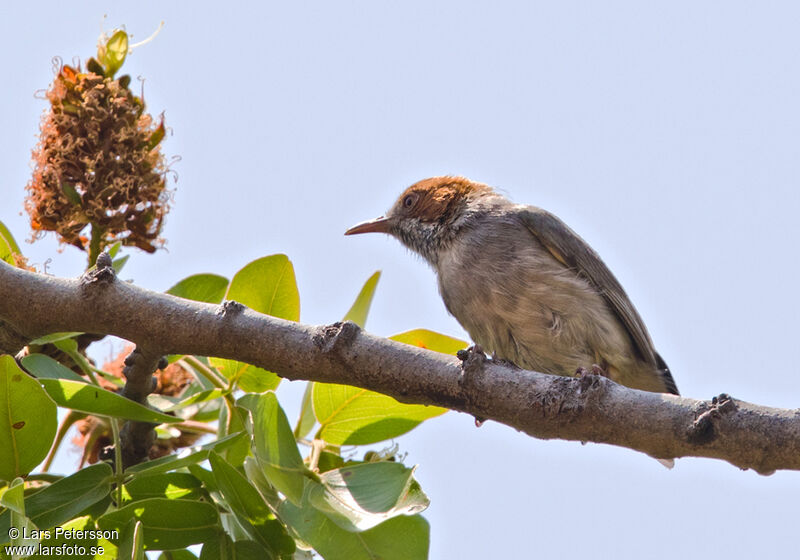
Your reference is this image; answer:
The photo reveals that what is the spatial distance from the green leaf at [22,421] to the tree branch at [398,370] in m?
0.48

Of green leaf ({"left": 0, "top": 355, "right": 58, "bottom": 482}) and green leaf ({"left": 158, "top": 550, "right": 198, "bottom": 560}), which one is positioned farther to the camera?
green leaf ({"left": 158, "top": 550, "right": 198, "bottom": 560})

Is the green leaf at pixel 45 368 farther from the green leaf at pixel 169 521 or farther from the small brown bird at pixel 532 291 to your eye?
the small brown bird at pixel 532 291

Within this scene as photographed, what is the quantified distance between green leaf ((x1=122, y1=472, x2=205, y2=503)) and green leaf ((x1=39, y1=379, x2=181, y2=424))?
0.64 ft

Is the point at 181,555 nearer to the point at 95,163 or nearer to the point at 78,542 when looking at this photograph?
the point at 78,542

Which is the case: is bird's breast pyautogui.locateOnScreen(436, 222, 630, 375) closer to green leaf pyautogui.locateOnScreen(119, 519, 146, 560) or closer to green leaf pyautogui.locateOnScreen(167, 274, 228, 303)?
green leaf pyautogui.locateOnScreen(167, 274, 228, 303)

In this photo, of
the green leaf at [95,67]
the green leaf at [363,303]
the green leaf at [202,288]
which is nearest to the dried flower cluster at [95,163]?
the green leaf at [95,67]

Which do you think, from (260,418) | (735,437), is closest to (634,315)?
(735,437)

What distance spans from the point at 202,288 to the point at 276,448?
1.18 meters

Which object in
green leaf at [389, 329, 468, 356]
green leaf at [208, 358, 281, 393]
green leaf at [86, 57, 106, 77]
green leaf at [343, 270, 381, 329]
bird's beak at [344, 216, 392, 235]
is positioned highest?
bird's beak at [344, 216, 392, 235]

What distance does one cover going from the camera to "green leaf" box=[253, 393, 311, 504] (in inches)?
112

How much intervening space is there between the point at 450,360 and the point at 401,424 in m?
0.58

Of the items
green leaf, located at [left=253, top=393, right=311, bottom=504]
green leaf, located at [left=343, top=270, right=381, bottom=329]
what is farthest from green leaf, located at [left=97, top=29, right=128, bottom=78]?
green leaf, located at [left=253, top=393, right=311, bottom=504]

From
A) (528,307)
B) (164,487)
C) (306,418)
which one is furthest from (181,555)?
(528,307)

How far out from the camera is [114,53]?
3922mm
